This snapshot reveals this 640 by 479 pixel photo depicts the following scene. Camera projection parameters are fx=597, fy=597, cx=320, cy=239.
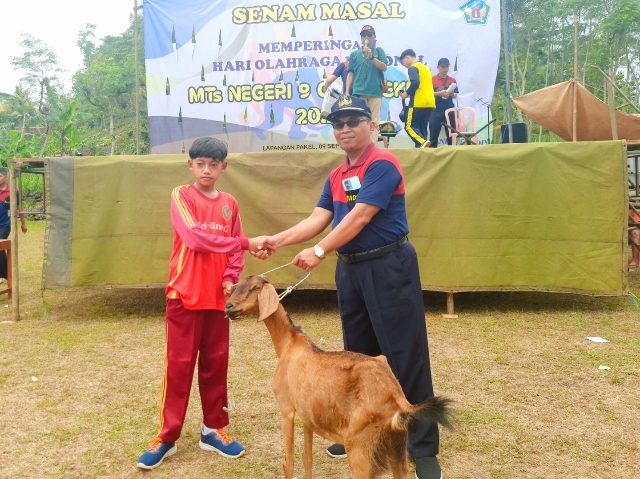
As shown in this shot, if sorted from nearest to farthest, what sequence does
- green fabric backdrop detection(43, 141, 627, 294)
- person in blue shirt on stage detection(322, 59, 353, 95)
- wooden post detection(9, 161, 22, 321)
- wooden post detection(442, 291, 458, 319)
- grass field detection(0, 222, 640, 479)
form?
grass field detection(0, 222, 640, 479)
green fabric backdrop detection(43, 141, 627, 294)
wooden post detection(9, 161, 22, 321)
wooden post detection(442, 291, 458, 319)
person in blue shirt on stage detection(322, 59, 353, 95)

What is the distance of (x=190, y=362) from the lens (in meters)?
3.60

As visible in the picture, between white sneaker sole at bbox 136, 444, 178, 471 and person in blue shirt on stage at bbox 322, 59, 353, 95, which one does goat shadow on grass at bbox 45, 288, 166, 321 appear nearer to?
white sneaker sole at bbox 136, 444, 178, 471

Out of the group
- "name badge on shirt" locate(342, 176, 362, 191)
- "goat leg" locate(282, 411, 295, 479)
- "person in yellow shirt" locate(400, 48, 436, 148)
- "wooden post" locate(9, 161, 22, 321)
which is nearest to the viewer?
"goat leg" locate(282, 411, 295, 479)

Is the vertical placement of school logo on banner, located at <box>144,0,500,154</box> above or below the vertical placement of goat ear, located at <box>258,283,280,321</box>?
above

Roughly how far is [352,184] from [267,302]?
784 millimetres

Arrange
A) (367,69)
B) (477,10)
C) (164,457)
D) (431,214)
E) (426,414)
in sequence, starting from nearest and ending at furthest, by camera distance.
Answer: (426,414), (164,457), (431,214), (367,69), (477,10)

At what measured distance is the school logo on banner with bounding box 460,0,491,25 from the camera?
10469 mm

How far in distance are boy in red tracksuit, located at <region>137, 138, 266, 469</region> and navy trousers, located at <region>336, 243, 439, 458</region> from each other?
2.07 feet

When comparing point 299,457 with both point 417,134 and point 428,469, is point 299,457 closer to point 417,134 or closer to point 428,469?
point 428,469

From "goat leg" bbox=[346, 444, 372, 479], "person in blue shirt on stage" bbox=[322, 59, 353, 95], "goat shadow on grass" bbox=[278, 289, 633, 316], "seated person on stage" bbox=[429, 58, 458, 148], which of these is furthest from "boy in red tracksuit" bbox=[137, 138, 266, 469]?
"seated person on stage" bbox=[429, 58, 458, 148]

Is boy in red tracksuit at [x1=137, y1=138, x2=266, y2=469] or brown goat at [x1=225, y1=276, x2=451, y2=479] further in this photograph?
boy in red tracksuit at [x1=137, y1=138, x2=266, y2=469]

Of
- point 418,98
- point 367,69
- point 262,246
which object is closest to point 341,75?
point 367,69

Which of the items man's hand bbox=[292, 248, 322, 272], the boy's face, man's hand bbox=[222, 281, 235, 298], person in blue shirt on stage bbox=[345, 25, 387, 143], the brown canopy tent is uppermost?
person in blue shirt on stage bbox=[345, 25, 387, 143]

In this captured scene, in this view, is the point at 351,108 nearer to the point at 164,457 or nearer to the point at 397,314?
the point at 397,314
